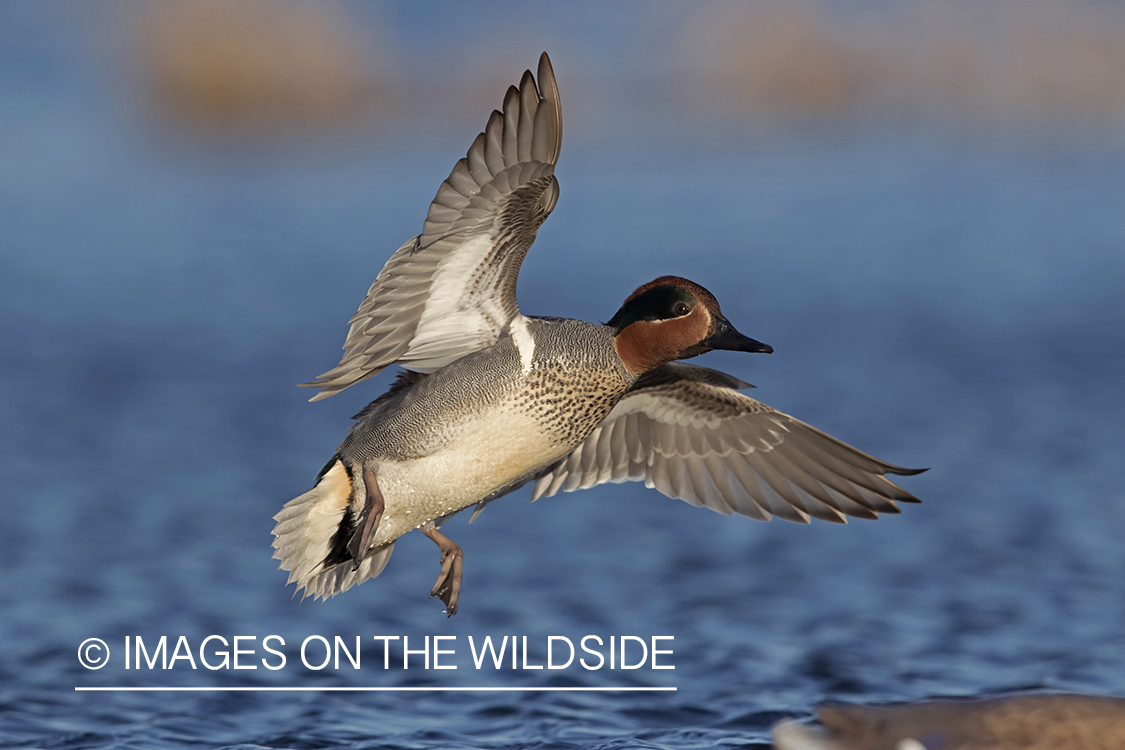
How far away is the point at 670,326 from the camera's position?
4.22 meters

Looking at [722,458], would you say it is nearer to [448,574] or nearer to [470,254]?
[448,574]

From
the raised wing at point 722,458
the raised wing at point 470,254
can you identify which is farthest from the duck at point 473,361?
the raised wing at point 722,458

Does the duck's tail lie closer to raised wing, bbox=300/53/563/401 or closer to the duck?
the duck

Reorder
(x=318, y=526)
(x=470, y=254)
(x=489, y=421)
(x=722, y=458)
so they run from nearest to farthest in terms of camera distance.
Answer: (x=470, y=254), (x=489, y=421), (x=318, y=526), (x=722, y=458)

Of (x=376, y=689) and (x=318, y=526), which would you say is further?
(x=376, y=689)

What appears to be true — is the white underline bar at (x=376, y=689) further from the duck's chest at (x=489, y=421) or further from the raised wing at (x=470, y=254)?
the raised wing at (x=470, y=254)

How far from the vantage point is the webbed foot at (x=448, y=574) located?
183 inches

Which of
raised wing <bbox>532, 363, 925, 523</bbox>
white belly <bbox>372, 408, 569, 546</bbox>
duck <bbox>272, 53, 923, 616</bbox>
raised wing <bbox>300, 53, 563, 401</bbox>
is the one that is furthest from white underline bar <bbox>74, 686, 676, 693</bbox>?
raised wing <bbox>300, 53, 563, 401</bbox>

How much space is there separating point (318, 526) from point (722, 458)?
1636 mm

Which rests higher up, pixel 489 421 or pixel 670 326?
pixel 670 326

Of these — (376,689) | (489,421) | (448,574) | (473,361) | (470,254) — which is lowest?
(376,689)

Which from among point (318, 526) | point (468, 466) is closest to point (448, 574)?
point (318, 526)

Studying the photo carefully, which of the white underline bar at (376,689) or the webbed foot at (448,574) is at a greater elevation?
the webbed foot at (448,574)

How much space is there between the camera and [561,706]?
5.08 m
